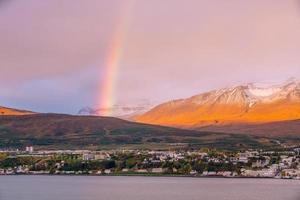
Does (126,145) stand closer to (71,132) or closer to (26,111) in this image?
(71,132)

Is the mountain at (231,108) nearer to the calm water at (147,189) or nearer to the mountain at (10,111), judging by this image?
the mountain at (10,111)

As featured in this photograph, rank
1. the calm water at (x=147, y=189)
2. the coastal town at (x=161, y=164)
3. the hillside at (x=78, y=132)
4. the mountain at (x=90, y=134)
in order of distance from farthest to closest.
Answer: the hillside at (x=78, y=132), the mountain at (x=90, y=134), the coastal town at (x=161, y=164), the calm water at (x=147, y=189)

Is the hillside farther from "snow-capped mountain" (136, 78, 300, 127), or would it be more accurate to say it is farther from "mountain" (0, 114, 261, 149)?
"snow-capped mountain" (136, 78, 300, 127)

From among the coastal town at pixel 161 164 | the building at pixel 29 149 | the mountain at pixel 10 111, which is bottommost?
the coastal town at pixel 161 164

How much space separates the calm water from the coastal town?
113cm

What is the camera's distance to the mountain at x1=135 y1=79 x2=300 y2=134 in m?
49.4

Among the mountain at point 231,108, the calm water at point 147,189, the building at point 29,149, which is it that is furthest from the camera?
the mountain at point 231,108

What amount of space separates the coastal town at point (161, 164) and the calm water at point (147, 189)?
1.13m

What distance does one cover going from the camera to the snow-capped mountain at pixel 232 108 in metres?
49.9

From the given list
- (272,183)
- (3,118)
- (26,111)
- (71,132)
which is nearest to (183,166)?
(272,183)

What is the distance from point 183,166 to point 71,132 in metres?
15.3

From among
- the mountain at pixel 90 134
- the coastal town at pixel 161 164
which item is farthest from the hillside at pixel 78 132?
the coastal town at pixel 161 164

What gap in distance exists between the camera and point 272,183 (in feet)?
59.3

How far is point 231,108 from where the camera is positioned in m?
56.1
